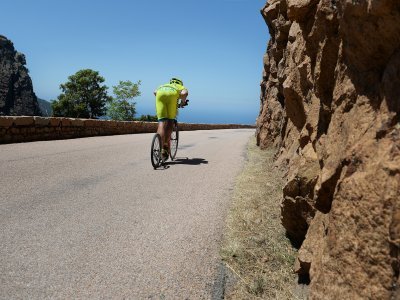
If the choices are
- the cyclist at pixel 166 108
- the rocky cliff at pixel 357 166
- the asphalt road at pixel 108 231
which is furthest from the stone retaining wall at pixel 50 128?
the rocky cliff at pixel 357 166

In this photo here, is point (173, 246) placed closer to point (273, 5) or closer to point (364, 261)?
point (364, 261)

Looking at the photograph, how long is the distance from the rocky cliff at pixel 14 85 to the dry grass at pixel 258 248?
97.2m

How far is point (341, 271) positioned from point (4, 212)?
384 cm

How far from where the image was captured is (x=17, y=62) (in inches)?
3930

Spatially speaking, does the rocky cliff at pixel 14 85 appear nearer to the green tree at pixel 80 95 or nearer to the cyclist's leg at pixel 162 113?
the green tree at pixel 80 95

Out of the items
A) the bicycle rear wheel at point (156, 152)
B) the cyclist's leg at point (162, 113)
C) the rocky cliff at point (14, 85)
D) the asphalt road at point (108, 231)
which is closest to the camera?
the asphalt road at point (108, 231)

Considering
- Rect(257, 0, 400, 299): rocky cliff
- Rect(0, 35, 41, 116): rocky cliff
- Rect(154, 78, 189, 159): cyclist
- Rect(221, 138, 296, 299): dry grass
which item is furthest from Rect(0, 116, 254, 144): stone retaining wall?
Rect(0, 35, 41, 116): rocky cliff

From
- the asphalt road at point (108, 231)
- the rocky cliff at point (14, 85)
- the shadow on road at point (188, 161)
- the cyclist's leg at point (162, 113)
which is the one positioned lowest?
the asphalt road at point (108, 231)

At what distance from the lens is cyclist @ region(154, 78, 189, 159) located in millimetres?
8008

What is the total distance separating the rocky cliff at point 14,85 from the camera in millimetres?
90875

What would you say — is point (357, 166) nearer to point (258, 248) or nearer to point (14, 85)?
point (258, 248)

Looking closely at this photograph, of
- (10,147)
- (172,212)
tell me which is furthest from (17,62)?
(172,212)

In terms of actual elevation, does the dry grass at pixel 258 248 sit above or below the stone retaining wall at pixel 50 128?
below

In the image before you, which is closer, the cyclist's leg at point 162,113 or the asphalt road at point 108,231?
the asphalt road at point 108,231
